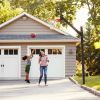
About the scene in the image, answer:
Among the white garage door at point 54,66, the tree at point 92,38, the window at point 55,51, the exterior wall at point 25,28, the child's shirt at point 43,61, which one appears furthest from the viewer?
the tree at point 92,38

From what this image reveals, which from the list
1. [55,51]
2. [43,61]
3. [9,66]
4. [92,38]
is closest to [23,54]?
[9,66]

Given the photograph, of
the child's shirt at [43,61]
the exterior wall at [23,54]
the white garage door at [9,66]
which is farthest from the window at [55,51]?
the child's shirt at [43,61]

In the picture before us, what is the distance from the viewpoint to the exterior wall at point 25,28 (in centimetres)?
3766

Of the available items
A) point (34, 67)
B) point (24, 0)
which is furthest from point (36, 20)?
point (24, 0)

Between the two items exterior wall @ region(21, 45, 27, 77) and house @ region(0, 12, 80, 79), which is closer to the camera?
house @ region(0, 12, 80, 79)

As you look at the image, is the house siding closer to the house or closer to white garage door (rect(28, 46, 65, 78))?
the house

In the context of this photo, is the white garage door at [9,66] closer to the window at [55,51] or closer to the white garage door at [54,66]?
the white garage door at [54,66]

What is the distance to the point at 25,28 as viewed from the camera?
37.7 metres

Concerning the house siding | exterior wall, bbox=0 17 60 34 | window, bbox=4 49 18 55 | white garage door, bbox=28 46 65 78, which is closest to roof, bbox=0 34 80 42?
exterior wall, bbox=0 17 60 34

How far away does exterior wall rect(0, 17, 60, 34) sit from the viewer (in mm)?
37656

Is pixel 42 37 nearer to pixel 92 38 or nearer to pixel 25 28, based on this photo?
pixel 25 28

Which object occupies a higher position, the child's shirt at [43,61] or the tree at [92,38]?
the tree at [92,38]

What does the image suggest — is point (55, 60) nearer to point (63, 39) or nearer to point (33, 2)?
point (63, 39)

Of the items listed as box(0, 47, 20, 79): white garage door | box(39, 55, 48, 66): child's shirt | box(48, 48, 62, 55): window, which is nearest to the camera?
box(39, 55, 48, 66): child's shirt
